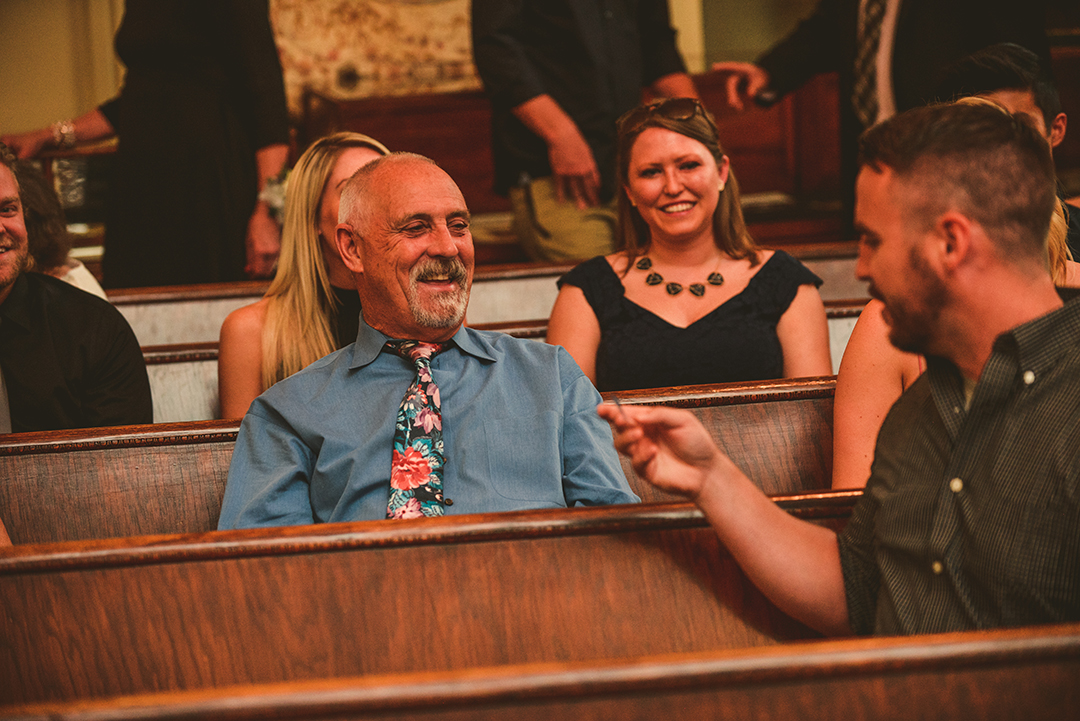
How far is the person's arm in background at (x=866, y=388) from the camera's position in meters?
1.54

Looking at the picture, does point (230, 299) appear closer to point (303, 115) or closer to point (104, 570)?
point (104, 570)

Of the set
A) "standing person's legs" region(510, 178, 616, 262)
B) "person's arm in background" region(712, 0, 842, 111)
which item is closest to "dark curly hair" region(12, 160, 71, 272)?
"standing person's legs" region(510, 178, 616, 262)

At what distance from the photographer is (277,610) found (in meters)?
1.09

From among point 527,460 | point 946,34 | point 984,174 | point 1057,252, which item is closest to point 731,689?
point 984,174

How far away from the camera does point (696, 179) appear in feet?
7.63

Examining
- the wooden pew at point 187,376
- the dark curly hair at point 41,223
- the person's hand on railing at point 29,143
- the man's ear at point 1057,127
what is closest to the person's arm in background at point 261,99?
the dark curly hair at point 41,223

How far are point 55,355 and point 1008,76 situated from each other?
1.99 metres

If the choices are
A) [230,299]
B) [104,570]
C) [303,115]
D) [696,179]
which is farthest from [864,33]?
[303,115]

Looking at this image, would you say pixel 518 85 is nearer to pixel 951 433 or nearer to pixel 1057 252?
pixel 1057 252

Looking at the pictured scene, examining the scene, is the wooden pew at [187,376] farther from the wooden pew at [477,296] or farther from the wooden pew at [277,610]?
the wooden pew at [277,610]

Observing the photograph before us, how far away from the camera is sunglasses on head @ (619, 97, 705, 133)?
235 centimetres

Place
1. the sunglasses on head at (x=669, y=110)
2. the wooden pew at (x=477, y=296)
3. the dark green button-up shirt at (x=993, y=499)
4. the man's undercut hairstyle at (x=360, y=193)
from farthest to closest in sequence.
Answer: the wooden pew at (x=477, y=296) < the sunglasses on head at (x=669, y=110) < the man's undercut hairstyle at (x=360, y=193) < the dark green button-up shirt at (x=993, y=499)

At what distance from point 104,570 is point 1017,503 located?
37.8 inches

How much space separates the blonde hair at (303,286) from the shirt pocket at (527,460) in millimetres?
660
